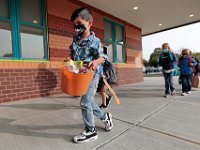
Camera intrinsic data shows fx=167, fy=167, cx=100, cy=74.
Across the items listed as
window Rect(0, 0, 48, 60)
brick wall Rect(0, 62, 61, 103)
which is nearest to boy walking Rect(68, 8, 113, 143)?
brick wall Rect(0, 62, 61, 103)

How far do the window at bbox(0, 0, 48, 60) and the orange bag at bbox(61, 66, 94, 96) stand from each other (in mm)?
3682

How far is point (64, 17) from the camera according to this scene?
20.6ft

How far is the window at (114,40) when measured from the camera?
28.5ft

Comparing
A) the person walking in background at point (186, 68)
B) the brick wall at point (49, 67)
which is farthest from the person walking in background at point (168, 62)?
the brick wall at point (49, 67)

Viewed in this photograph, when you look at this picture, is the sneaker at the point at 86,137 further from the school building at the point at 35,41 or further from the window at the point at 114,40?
the window at the point at 114,40

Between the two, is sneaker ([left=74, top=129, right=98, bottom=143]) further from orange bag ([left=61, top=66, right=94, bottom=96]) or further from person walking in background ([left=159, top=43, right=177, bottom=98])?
person walking in background ([left=159, top=43, right=177, bottom=98])

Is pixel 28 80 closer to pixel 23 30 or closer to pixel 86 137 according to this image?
pixel 23 30

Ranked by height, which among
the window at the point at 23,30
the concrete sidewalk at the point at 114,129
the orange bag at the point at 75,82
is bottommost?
the concrete sidewalk at the point at 114,129

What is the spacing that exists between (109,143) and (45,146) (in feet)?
2.65

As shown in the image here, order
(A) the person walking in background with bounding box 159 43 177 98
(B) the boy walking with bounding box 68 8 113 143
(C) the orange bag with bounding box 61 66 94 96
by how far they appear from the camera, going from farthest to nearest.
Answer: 1. (A) the person walking in background with bounding box 159 43 177 98
2. (B) the boy walking with bounding box 68 8 113 143
3. (C) the orange bag with bounding box 61 66 94 96

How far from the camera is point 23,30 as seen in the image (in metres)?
5.23

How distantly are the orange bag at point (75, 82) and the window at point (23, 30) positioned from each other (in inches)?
145

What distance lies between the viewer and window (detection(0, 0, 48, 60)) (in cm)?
482

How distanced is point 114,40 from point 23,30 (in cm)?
500
